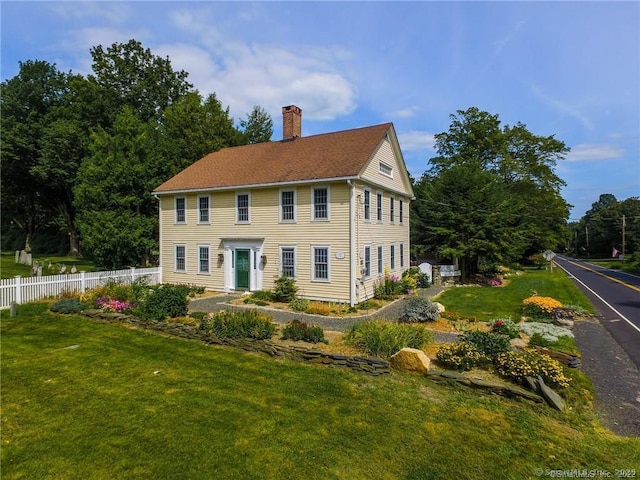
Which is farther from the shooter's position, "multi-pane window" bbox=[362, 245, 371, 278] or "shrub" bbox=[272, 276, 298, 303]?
"multi-pane window" bbox=[362, 245, 371, 278]

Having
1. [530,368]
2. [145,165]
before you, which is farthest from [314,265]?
[145,165]

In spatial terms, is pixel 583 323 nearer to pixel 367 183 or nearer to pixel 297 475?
pixel 367 183

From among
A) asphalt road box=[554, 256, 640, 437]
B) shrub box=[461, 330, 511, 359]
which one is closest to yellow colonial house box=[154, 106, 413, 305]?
shrub box=[461, 330, 511, 359]

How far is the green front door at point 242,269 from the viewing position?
18922mm

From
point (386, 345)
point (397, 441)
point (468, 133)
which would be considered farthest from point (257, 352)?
A: point (468, 133)

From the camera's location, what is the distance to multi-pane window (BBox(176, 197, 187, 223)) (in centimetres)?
2109

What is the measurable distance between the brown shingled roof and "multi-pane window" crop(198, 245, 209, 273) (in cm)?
341

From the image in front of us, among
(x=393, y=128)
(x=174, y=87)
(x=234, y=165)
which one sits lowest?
(x=234, y=165)

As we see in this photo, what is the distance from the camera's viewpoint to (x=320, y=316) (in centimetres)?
1409

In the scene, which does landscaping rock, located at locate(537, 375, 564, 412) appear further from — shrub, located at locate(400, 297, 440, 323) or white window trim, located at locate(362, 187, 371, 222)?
white window trim, located at locate(362, 187, 371, 222)

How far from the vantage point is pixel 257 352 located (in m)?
9.31

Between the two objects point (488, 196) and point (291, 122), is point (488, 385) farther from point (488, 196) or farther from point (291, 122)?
point (488, 196)

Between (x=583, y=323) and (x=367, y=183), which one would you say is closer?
(x=583, y=323)

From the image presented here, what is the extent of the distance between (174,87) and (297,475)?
4321cm
